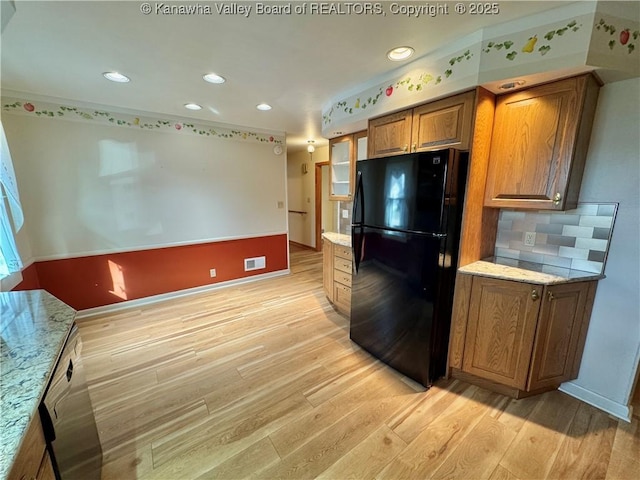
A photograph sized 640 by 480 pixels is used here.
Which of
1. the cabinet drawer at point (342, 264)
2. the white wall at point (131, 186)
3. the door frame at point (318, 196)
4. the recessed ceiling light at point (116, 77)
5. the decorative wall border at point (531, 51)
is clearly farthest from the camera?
the door frame at point (318, 196)

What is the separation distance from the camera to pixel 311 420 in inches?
64.9

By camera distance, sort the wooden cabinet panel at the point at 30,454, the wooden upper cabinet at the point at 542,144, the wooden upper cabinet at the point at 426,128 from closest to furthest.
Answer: the wooden cabinet panel at the point at 30,454 → the wooden upper cabinet at the point at 542,144 → the wooden upper cabinet at the point at 426,128

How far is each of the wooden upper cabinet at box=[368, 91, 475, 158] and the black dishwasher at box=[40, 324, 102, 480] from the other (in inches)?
91.0

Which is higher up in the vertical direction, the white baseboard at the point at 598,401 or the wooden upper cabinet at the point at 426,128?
the wooden upper cabinet at the point at 426,128

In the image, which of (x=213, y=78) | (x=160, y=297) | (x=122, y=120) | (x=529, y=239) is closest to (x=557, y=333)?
(x=529, y=239)

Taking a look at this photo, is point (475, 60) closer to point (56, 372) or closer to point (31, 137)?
point (56, 372)

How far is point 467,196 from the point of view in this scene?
1735mm

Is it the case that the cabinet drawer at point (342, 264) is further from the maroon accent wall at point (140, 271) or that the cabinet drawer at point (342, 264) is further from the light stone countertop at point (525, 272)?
the maroon accent wall at point (140, 271)

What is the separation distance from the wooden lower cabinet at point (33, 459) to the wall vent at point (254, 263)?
128 inches

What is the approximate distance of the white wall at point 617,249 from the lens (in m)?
1.55

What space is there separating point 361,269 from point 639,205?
1758 mm

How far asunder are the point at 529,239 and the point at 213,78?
277cm

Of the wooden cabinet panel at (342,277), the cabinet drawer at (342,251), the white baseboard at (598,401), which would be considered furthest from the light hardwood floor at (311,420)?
the cabinet drawer at (342,251)

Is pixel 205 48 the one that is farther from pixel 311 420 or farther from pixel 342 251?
pixel 311 420
